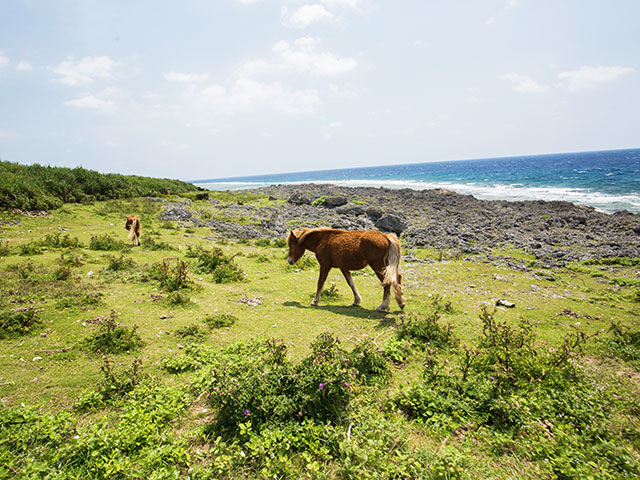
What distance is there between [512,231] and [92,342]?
24968mm

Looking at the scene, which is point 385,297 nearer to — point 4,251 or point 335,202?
point 4,251

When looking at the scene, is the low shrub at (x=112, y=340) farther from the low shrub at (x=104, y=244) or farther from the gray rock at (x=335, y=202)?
the gray rock at (x=335, y=202)

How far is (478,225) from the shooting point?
77.3ft

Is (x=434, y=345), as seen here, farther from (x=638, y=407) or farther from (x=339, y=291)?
(x=339, y=291)

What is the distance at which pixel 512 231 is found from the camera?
70.6ft

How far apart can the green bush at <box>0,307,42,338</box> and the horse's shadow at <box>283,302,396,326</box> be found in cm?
593

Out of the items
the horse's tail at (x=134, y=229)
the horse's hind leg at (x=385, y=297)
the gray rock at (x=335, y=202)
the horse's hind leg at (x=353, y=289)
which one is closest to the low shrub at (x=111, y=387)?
the horse's hind leg at (x=353, y=289)

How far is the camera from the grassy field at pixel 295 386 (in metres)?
3.50

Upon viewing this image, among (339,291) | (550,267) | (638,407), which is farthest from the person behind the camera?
(550,267)

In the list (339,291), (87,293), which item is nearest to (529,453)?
(339,291)

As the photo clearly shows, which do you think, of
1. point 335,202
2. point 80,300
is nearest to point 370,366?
point 80,300

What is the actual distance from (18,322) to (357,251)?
8212 millimetres

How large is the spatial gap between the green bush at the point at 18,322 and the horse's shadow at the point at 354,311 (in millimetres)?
5934

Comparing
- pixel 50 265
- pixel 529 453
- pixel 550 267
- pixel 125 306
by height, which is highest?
pixel 50 265
